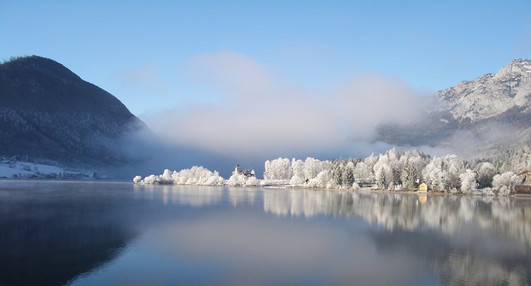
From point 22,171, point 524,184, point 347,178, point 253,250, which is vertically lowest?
point 253,250

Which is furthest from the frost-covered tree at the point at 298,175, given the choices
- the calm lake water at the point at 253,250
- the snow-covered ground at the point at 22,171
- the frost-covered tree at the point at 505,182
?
the snow-covered ground at the point at 22,171

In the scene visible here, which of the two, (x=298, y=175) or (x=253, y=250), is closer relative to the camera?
(x=253, y=250)

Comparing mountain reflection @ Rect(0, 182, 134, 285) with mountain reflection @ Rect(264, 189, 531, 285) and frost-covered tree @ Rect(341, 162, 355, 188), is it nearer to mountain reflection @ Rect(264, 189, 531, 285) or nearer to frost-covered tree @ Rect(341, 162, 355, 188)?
mountain reflection @ Rect(264, 189, 531, 285)

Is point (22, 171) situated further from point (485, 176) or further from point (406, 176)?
point (485, 176)

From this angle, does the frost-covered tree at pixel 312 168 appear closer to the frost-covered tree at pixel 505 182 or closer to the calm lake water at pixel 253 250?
the frost-covered tree at pixel 505 182

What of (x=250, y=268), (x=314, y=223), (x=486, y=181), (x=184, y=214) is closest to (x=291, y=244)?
(x=250, y=268)

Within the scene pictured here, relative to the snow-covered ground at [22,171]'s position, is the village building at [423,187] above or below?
below

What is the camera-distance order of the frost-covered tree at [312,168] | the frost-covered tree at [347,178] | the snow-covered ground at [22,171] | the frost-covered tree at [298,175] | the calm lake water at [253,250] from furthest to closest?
the snow-covered ground at [22,171]
the frost-covered tree at [312,168]
the frost-covered tree at [298,175]
the frost-covered tree at [347,178]
the calm lake water at [253,250]

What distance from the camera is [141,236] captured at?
32.1 metres

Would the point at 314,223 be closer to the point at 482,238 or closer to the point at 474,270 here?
the point at 482,238

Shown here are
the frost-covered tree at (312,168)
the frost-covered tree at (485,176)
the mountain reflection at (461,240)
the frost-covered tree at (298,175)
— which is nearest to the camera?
the mountain reflection at (461,240)

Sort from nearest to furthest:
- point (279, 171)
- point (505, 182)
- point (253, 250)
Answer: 1. point (253, 250)
2. point (505, 182)
3. point (279, 171)

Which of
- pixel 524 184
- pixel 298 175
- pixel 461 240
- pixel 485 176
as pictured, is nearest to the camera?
pixel 461 240

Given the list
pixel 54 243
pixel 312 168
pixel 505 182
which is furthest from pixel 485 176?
pixel 54 243
